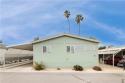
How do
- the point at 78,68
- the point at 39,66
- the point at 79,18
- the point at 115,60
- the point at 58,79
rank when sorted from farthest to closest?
the point at 79,18 → the point at 115,60 → the point at 39,66 → the point at 78,68 → the point at 58,79

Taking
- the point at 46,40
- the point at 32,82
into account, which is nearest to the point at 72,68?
the point at 46,40

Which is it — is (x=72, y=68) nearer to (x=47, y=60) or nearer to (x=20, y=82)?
(x=47, y=60)

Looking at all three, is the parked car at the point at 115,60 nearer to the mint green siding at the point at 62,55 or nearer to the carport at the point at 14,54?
the mint green siding at the point at 62,55

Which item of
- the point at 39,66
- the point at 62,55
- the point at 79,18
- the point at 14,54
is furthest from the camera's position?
the point at 79,18

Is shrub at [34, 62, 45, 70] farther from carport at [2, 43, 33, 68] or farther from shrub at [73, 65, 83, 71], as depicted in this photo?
shrub at [73, 65, 83, 71]

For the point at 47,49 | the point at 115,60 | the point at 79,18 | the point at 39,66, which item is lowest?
the point at 39,66

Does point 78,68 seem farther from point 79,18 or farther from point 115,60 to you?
point 79,18

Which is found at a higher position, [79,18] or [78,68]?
[79,18]

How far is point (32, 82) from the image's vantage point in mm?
14461

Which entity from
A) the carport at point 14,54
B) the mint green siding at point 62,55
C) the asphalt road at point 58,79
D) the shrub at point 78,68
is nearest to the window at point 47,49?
the mint green siding at point 62,55

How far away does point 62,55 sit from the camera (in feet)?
89.0

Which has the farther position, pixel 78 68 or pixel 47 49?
pixel 47 49

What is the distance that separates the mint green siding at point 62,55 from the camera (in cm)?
2695

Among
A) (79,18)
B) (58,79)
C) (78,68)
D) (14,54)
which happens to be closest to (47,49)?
(78,68)
